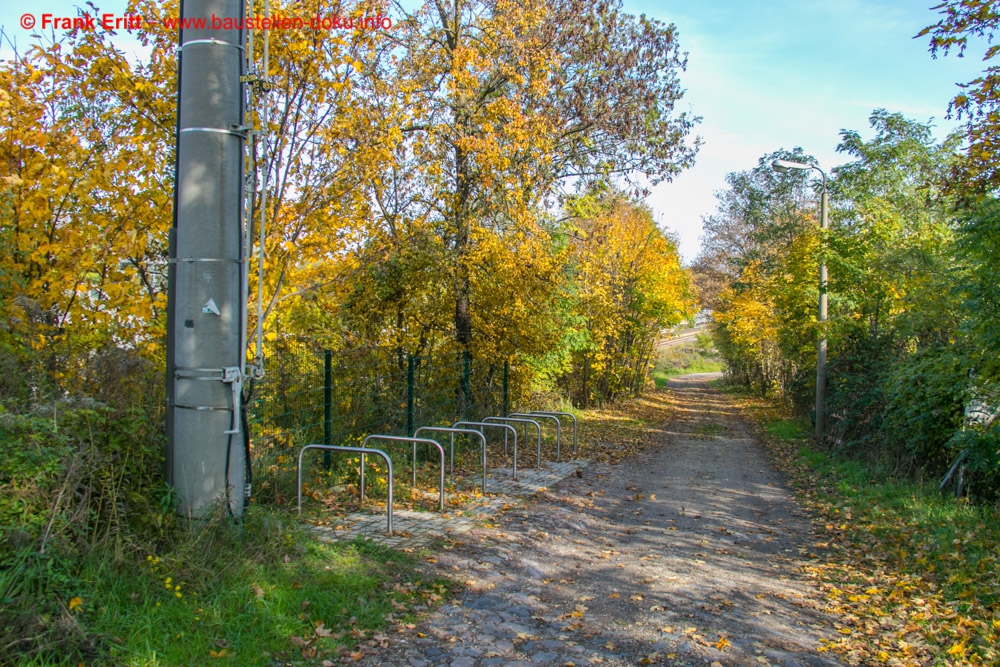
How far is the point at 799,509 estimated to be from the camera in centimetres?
943

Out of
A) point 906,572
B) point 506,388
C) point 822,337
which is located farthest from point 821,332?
point 906,572

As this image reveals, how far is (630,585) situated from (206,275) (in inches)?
155

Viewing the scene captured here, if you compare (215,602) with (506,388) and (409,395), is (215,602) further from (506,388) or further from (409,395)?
(506,388)

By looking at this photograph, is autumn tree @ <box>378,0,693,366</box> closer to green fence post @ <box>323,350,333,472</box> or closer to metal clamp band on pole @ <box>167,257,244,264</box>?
green fence post @ <box>323,350,333,472</box>

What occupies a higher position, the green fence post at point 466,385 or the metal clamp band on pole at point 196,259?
the metal clamp band on pole at point 196,259

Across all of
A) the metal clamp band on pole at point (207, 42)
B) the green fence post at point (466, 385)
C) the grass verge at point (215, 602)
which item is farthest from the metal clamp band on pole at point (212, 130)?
the green fence post at point (466, 385)

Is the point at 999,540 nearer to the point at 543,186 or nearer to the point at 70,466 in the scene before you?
the point at 70,466

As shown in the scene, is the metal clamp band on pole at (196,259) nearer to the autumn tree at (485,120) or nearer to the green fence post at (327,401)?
the green fence post at (327,401)

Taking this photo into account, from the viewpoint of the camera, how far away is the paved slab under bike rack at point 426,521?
632cm

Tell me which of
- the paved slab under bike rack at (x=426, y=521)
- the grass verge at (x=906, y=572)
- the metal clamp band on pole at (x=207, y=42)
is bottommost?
the grass verge at (x=906, y=572)

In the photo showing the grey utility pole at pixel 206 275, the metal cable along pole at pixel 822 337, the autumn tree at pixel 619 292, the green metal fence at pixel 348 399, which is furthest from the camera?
the autumn tree at pixel 619 292

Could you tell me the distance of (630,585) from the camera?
5809 millimetres

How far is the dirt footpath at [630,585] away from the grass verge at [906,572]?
0.87 ft

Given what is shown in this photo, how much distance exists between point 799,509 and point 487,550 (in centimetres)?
496
